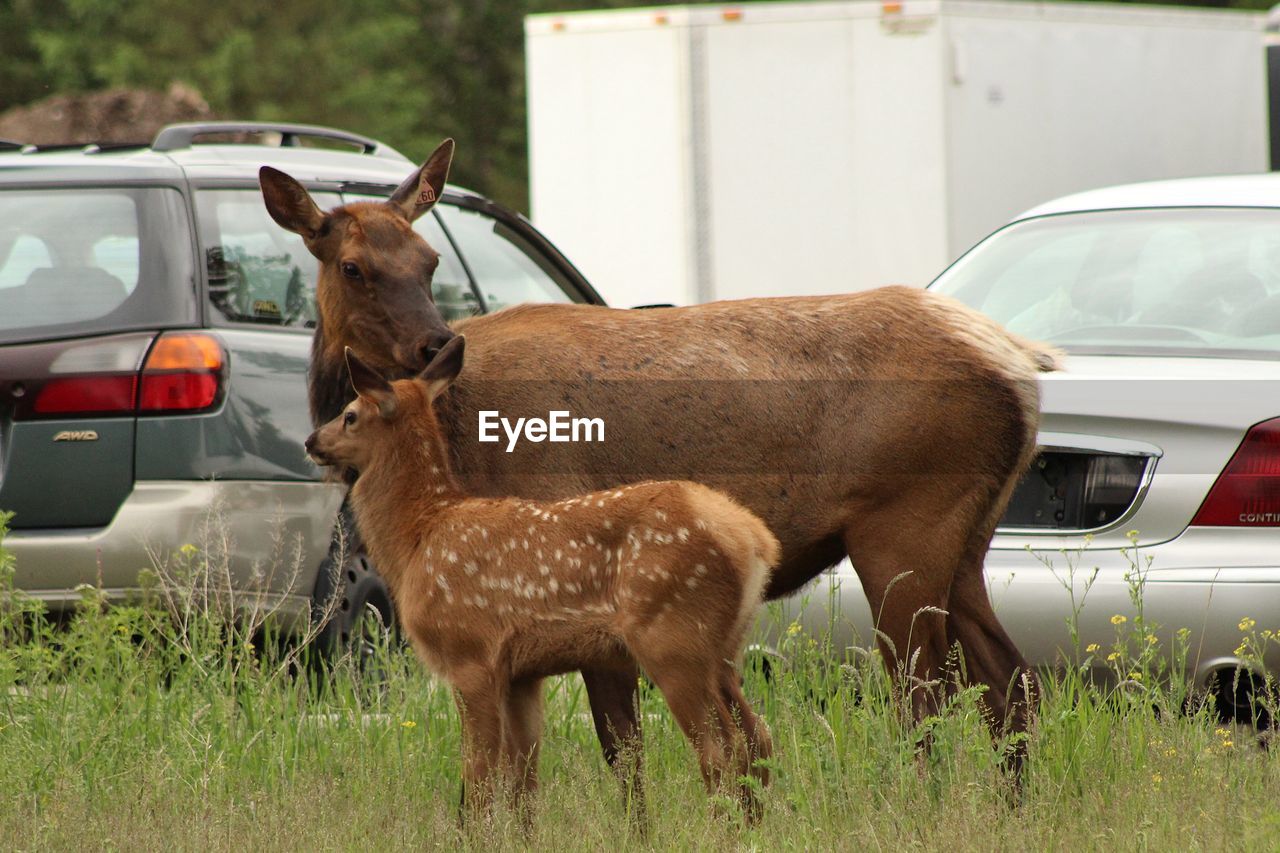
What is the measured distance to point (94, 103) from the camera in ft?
69.1

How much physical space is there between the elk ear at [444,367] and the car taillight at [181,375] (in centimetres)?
178

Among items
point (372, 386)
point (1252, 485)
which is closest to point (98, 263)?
point (372, 386)

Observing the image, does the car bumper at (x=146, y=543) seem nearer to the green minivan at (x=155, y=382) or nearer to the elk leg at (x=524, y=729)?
the green minivan at (x=155, y=382)

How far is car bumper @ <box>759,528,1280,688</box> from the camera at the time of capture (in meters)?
5.39

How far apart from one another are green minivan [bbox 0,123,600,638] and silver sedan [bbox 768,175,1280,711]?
191cm

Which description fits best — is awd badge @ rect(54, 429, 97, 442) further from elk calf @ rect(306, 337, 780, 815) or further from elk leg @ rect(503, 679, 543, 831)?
elk leg @ rect(503, 679, 543, 831)

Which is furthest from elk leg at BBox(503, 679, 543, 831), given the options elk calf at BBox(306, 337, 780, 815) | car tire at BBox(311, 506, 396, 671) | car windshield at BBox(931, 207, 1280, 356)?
car windshield at BBox(931, 207, 1280, 356)

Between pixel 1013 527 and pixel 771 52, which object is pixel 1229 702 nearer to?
pixel 1013 527

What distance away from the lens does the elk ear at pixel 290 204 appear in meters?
5.31

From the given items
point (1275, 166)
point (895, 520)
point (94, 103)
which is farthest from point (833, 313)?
point (94, 103)

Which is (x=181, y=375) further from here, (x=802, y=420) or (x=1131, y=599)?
(x=1131, y=599)

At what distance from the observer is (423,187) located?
18.5 ft

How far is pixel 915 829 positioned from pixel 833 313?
58.3 inches

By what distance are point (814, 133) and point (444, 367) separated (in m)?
10.5
